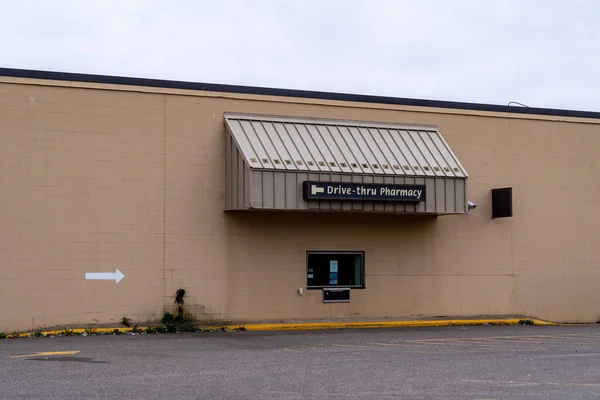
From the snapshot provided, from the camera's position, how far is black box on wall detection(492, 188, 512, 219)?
71.7 ft

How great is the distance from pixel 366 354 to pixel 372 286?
257 inches

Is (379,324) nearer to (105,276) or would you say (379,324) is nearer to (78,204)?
(105,276)

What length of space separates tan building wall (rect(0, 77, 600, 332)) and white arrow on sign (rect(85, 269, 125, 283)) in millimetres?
109

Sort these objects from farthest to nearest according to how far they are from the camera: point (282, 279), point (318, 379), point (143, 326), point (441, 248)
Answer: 1. point (441, 248)
2. point (282, 279)
3. point (143, 326)
4. point (318, 379)

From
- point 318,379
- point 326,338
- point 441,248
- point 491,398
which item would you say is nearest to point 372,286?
point 441,248

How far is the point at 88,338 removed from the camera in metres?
17.6

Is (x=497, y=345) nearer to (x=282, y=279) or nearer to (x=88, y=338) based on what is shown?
(x=282, y=279)

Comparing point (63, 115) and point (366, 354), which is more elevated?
point (63, 115)

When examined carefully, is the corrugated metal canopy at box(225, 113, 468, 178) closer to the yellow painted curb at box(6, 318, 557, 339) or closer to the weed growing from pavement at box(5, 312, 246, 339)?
the yellow painted curb at box(6, 318, 557, 339)

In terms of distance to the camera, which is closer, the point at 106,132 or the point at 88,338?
the point at 88,338

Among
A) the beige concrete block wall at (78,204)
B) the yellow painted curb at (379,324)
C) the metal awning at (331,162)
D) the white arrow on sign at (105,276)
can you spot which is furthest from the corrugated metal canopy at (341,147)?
the white arrow on sign at (105,276)

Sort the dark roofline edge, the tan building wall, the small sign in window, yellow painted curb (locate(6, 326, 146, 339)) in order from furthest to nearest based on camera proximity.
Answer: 1. the small sign in window
2. the dark roofline edge
3. the tan building wall
4. yellow painted curb (locate(6, 326, 146, 339))

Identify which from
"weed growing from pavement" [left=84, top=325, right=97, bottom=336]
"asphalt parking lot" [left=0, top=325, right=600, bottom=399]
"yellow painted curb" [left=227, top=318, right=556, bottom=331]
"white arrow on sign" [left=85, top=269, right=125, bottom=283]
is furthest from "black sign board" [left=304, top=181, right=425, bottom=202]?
"weed growing from pavement" [left=84, top=325, right=97, bottom=336]

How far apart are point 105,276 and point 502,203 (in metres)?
10.0
